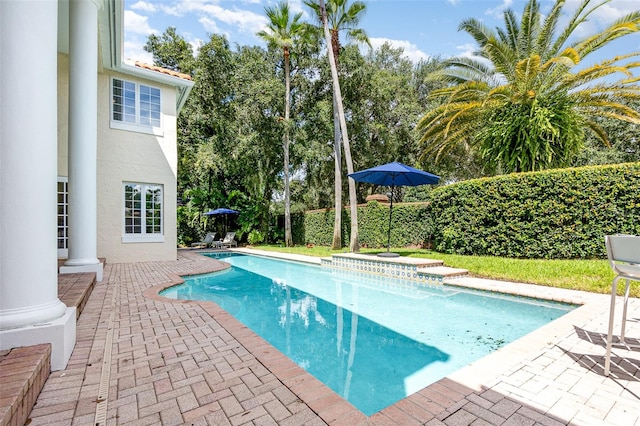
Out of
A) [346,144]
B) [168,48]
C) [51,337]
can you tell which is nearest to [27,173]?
[51,337]

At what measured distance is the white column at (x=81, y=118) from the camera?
6414mm

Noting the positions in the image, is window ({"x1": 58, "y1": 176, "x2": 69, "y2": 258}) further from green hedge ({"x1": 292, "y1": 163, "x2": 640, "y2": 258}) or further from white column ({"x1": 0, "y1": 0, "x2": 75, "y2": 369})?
green hedge ({"x1": 292, "y1": 163, "x2": 640, "y2": 258})

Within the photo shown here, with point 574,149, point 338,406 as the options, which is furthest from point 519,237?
point 338,406

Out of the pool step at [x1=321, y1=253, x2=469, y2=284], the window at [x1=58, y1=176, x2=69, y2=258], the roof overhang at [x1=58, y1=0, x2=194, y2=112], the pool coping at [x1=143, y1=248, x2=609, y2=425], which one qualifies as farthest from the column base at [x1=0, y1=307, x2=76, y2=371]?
the window at [x1=58, y1=176, x2=69, y2=258]

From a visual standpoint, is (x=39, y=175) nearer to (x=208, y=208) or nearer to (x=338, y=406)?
(x=338, y=406)

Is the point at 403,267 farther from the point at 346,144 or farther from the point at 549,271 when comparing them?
the point at 346,144

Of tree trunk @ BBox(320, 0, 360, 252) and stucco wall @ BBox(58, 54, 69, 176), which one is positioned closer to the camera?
stucco wall @ BBox(58, 54, 69, 176)

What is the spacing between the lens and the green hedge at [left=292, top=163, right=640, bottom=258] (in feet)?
27.0

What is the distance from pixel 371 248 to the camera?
16.0 meters

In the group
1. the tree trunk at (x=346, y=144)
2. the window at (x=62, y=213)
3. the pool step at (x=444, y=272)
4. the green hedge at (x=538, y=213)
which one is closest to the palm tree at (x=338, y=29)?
the tree trunk at (x=346, y=144)

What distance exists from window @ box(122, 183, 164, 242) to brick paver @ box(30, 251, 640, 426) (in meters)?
7.92

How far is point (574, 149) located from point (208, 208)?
19.1 metres

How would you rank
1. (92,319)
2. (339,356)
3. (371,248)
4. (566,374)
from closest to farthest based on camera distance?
(566,374)
(339,356)
(92,319)
(371,248)

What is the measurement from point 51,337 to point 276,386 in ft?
6.99
